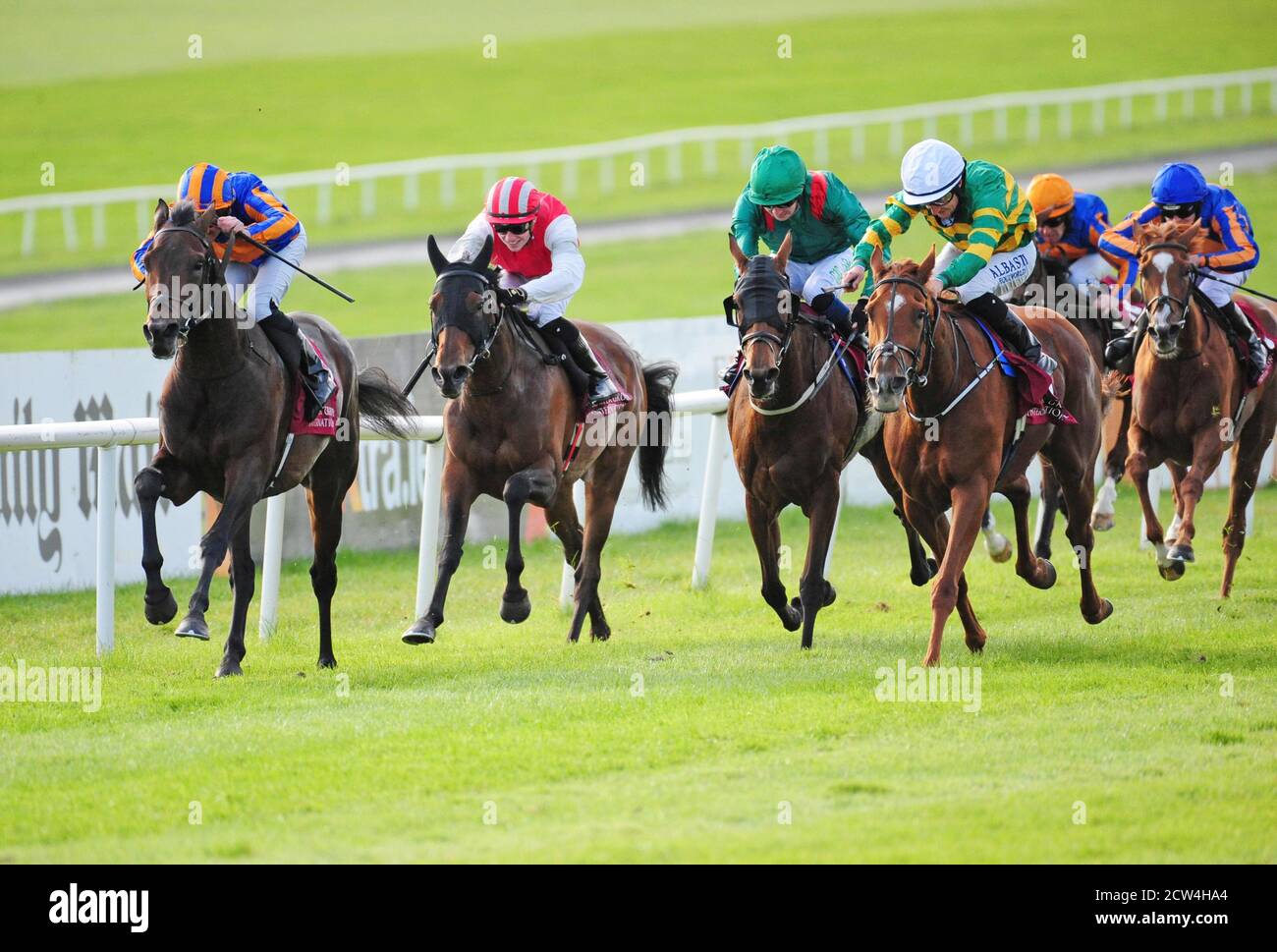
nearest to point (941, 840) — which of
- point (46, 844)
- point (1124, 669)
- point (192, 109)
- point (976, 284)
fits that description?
point (46, 844)

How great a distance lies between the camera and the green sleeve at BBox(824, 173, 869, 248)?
956cm

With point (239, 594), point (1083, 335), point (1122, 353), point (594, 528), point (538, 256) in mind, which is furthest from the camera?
point (1083, 335)

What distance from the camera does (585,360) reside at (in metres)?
9.45

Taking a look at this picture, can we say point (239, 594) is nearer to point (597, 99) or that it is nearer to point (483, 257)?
point (483, 257)

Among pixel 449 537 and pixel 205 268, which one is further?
pixel 449 537

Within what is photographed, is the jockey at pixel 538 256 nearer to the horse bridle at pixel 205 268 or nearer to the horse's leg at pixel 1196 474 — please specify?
the horse bridle at pixel 205 268

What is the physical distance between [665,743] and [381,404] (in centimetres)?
397

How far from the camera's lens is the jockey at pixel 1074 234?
1216 cm

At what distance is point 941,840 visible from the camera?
5.27 m

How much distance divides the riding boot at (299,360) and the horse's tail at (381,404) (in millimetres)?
1000

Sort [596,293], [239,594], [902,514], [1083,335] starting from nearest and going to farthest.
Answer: [239,594] → [902,514] → [1083,335] → [596,293]

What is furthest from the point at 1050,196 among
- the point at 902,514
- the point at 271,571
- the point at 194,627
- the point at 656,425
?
the point at 194,627

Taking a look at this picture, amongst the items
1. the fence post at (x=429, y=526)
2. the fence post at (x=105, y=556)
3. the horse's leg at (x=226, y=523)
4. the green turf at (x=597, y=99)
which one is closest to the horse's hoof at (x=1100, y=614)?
the fence post at (x=429, y=526)

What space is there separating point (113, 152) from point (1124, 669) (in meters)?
22.1
